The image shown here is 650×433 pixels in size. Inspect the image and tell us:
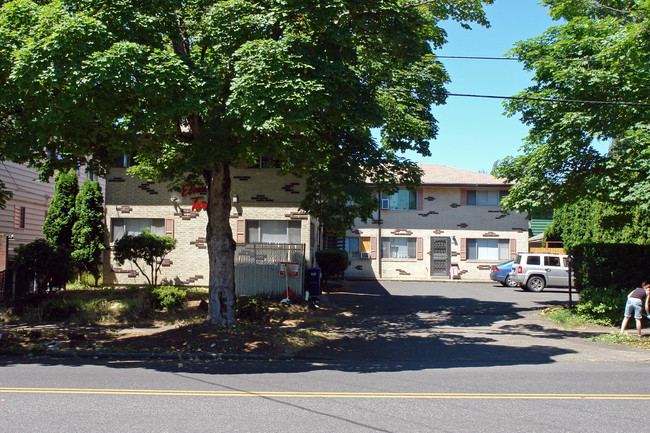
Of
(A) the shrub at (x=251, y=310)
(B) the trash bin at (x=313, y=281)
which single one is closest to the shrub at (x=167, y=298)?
(A) the shrub at (x=251, y=310)

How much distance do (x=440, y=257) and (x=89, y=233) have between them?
61.1ft

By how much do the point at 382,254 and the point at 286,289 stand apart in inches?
544

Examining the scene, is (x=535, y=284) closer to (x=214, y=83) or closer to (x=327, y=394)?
(x=214, y=83)

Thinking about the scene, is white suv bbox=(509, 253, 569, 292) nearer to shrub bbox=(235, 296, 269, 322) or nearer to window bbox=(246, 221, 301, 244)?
window bbox=(246, 221, 301, 244)

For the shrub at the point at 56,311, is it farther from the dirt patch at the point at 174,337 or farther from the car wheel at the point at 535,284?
the car wheel at the point at 535,284

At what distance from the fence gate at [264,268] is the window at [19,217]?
32.6 ft

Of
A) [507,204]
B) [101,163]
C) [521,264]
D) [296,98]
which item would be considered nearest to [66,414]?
[296,98]

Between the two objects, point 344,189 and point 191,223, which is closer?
point 344,189

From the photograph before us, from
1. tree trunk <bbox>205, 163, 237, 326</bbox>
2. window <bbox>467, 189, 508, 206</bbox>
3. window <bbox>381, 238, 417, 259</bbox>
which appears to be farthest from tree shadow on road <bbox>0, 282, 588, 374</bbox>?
window <bbox>467, 189, 508, 206</bbox>

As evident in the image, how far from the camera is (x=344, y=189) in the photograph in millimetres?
11805

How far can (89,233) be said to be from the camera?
19.7m

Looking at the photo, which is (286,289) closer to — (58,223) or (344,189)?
(344,189)

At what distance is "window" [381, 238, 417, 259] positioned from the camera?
30859 millimetres

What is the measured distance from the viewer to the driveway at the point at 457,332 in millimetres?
11641
